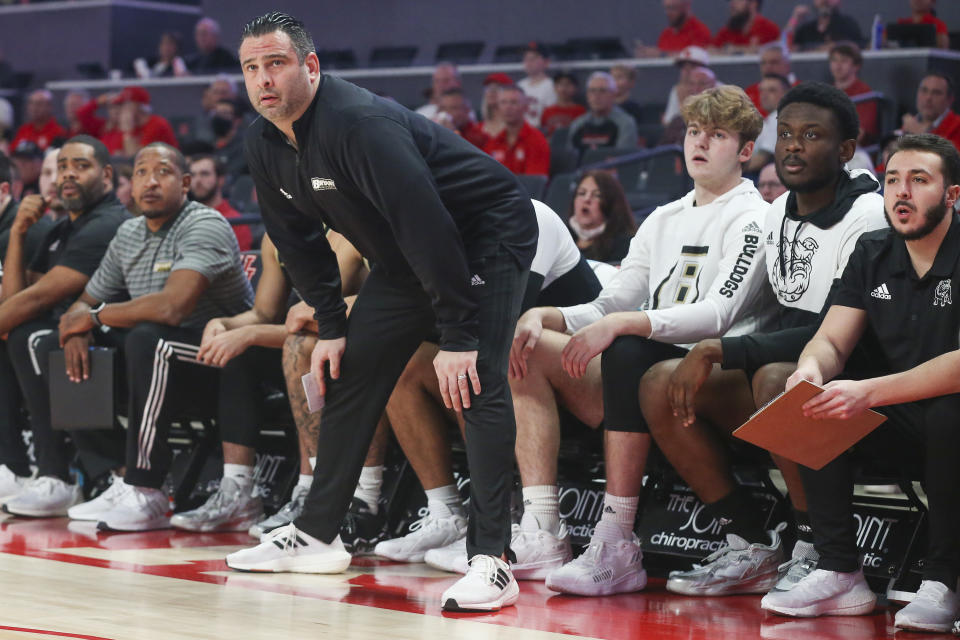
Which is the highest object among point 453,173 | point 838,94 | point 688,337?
point 838,94

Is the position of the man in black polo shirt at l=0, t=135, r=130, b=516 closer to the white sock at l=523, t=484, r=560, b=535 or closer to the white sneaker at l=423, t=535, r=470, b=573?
the white sneaker at l=423, t=535, r=470, b=573

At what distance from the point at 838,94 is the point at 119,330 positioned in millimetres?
2916

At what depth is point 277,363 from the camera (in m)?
4.88

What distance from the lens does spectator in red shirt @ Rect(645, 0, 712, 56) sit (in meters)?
11.1

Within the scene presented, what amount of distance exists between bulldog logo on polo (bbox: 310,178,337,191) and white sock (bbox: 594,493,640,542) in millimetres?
1253

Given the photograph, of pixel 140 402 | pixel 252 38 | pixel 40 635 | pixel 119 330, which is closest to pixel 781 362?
pixel 252 38

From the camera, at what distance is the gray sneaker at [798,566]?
3.38 metres

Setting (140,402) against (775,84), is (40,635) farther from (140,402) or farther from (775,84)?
(775,84)

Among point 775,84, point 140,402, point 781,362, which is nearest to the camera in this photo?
point 781,362

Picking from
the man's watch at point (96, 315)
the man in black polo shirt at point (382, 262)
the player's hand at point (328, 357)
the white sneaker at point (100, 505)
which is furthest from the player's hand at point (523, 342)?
the man's watch at point (96, 315)

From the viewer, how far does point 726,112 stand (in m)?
3.85

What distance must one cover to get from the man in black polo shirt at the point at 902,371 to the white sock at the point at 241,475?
7.14 feet

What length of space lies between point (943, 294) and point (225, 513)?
2703 mm

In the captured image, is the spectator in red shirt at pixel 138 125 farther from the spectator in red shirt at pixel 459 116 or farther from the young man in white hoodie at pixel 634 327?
the young man in white hoodie at pixel 634 327
